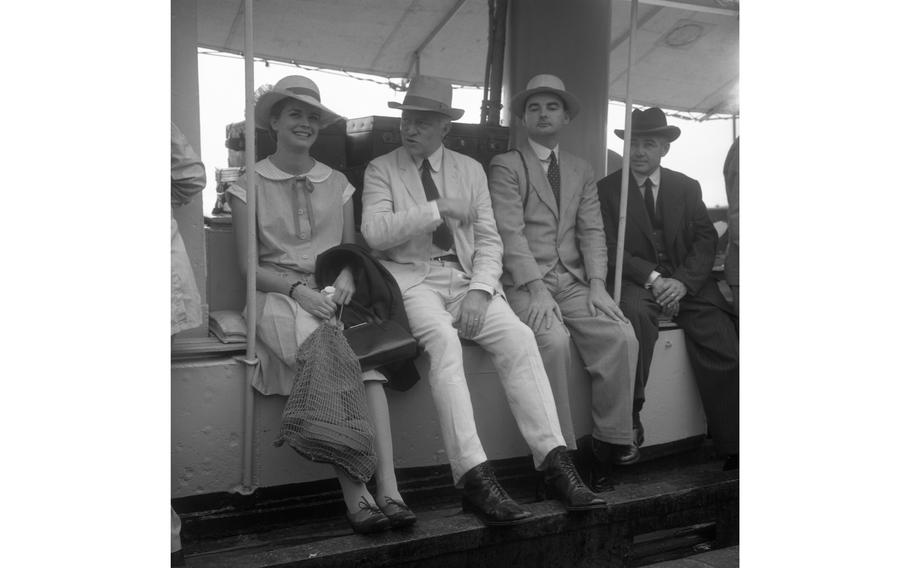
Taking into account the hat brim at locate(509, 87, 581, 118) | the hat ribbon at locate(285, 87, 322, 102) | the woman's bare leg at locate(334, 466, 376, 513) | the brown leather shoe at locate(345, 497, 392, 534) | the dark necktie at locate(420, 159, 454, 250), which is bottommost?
the brown leather shoe at locate(345, 497, 392, 534)

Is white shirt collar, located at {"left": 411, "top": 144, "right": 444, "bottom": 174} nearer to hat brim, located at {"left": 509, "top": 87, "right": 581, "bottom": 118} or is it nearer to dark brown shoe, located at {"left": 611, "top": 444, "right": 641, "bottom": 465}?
hat brim, located at {"left": 509, "top": 87, "right": 581, "bottom": 118}

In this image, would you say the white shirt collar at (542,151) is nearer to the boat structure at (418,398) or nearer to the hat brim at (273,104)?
the boat structure at (418,398)

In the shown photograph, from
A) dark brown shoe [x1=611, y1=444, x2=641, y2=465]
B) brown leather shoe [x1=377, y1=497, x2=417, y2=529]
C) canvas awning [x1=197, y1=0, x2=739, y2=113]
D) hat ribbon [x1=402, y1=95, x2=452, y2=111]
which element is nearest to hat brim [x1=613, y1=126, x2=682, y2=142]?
canvas awning [x1=197, y1=0, x2=739, y2=113]

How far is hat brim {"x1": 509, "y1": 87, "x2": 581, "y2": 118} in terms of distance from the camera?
3.62 metres

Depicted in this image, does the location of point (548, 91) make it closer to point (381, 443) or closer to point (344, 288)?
point (344, 288)

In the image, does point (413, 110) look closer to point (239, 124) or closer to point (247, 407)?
point (239, 124)

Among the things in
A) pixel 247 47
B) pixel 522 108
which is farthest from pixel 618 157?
pixel 247 47

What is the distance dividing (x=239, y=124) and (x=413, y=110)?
→ 974 mm

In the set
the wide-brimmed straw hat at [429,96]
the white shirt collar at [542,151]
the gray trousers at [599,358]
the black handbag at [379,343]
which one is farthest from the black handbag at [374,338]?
the white shirt collar at [542,151]

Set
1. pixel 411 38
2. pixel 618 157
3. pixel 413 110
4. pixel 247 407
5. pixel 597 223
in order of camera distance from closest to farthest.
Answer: pixel 247 407
pixel 413 110
pixel 597 223
pixel 411 38
pixel 618 157

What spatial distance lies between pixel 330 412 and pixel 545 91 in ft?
5.99

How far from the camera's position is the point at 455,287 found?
3.21 metres

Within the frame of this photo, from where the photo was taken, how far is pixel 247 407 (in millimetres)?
2795

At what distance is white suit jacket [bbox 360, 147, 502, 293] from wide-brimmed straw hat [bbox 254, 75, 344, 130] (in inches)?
A: 11.1
